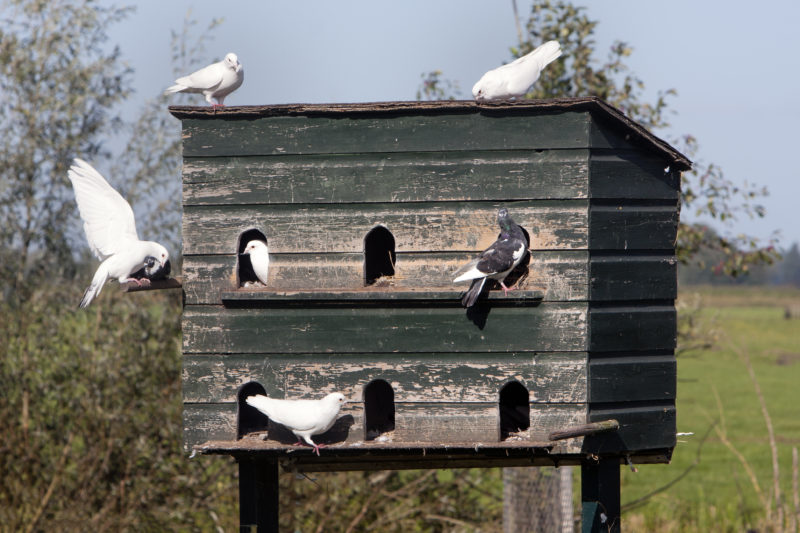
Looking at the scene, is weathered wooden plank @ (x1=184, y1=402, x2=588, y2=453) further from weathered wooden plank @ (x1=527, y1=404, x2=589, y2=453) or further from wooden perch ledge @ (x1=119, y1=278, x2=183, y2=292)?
wooden perch ledge @ (x1=119, y1=278, x2=183, y2=292)

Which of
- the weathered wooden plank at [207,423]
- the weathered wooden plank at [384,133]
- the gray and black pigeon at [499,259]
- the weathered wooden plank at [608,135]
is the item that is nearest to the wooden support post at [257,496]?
the weathered wooden plank at [207,423]

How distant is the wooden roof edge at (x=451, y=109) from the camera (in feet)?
14.8

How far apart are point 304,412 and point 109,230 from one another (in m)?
1.54

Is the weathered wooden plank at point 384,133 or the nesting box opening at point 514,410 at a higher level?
the weathered wooden plank at point 384,133

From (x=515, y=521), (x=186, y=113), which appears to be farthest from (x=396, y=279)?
(x=515, y=521)

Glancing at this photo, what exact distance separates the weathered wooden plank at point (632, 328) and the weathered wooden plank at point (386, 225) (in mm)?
371

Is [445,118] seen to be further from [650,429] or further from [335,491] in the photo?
[335,491]

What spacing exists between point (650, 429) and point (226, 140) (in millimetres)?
2503

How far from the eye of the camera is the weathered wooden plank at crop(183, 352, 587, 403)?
14.9ft

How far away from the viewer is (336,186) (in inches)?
186

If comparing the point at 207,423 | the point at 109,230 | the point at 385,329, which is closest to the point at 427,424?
the point at 385,329

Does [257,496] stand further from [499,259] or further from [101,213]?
[499,259]

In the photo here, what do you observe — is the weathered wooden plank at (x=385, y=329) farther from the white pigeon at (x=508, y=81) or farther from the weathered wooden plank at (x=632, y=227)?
the white pigeon at (x=508, y=81)

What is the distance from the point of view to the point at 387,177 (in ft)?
15.3
